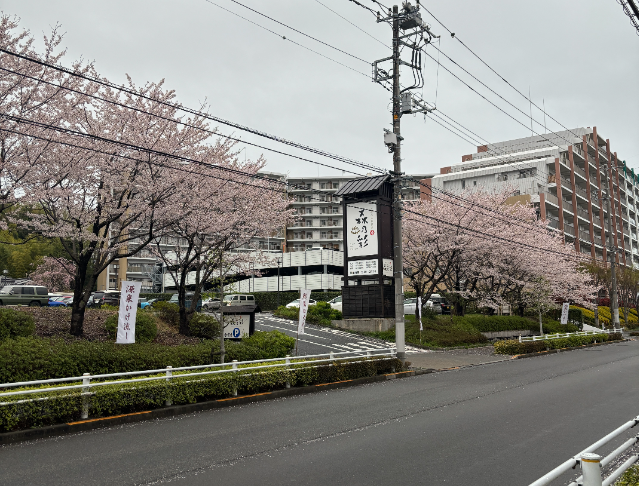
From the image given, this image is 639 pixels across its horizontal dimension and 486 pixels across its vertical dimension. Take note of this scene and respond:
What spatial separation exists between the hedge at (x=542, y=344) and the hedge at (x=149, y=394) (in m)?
12.8

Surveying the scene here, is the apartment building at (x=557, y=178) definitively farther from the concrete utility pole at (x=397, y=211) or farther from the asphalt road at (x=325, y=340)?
the concrete utility pole at (x=397, y=211)

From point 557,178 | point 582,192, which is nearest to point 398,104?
point 557,178

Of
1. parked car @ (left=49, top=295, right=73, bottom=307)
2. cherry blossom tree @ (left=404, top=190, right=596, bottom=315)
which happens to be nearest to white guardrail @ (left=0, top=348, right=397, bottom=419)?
cherry blossom tree @ (left=404, top=190, right=596, bottom=315)

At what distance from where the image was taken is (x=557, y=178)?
194ft

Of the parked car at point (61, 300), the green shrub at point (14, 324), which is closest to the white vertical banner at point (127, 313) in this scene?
the green shrub at point (14, 324)

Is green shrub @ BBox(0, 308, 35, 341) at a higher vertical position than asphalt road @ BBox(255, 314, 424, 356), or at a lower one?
higher

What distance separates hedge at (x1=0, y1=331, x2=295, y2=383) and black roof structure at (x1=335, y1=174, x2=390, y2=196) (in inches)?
639

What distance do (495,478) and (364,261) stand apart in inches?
976

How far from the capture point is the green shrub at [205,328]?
2272 centimetres

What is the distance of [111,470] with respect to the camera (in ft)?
A: 23.4

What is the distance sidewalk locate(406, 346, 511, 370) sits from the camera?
2219cm

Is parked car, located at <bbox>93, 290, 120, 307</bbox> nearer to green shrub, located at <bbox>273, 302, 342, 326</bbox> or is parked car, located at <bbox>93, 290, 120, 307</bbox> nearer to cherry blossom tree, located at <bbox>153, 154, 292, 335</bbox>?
green shrub, located at <bbox>273, 302, 342, 326</bbox>

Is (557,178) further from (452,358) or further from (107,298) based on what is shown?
(107,298)

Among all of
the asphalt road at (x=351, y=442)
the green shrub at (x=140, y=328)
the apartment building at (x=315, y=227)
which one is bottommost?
the asphalt road at (x=351, y=442)
